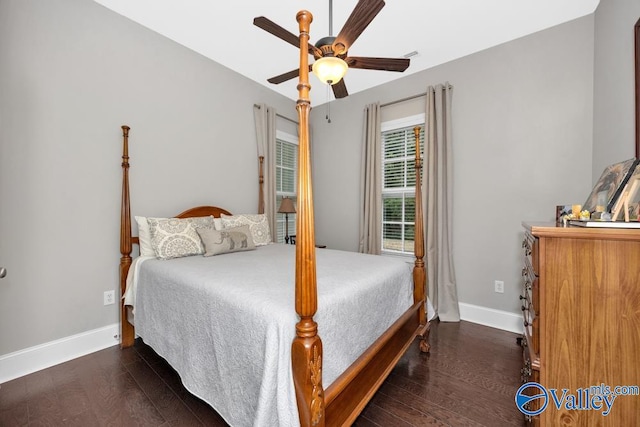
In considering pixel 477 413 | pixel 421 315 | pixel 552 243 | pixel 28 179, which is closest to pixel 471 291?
pixel 421 315

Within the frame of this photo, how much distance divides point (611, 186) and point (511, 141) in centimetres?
150

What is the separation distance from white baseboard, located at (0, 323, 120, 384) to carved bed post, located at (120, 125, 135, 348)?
118 mm

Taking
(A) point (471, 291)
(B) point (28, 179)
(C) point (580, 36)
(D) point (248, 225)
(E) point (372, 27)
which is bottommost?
(A) point (471, 291)

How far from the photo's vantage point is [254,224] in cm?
302

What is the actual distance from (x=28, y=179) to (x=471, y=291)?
159 inches

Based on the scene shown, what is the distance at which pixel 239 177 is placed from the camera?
341cm

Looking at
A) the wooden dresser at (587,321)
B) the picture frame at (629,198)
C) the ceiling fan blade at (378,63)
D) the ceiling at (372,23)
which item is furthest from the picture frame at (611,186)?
the ceiling at (372,23)

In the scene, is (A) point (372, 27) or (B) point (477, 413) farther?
(A) point (372, 27)

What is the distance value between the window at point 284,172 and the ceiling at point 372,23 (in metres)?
1.15

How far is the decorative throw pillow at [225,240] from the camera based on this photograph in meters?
2.38

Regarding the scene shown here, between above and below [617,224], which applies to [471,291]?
below

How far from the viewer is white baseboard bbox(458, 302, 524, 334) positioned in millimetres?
2646

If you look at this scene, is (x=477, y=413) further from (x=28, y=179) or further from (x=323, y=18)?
(x=28, y=179)

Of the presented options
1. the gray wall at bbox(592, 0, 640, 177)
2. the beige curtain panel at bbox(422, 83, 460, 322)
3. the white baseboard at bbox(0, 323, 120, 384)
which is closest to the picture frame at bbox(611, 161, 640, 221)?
the gray wall at bbox(592, 0, 640, 177)
